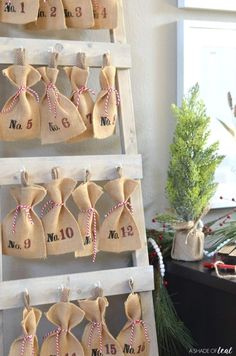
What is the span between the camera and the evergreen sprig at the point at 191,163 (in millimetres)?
1683

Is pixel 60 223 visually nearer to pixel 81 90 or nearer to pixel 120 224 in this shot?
pixel 120 224

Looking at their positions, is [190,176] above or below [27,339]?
above

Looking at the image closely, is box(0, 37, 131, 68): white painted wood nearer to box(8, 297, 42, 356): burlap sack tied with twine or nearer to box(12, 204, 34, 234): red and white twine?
box(12, 204, 34, 234): red and white twine

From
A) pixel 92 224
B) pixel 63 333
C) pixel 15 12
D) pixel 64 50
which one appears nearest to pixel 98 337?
pixel 63 333

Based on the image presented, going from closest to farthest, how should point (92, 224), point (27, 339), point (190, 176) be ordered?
point (27, 339)
point (92, 224)
point (190, 176)

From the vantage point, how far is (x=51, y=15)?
5.10ft

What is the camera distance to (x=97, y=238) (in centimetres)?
159

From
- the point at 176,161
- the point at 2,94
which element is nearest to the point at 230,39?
the point at 176,161

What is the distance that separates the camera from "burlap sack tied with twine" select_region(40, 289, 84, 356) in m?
1.50

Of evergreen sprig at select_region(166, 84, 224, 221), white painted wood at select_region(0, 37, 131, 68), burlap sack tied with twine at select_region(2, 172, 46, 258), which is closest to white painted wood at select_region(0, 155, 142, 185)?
burlap sack tied with twine at select_region(2, 172, 46, 258)

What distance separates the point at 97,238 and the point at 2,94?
1.51 feet

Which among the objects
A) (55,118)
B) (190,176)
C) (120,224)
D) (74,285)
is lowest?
(74,285)

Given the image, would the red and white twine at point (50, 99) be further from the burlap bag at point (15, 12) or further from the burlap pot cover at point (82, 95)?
the burlap bag at point (15, 12)

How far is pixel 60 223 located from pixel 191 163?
0.41 meters
